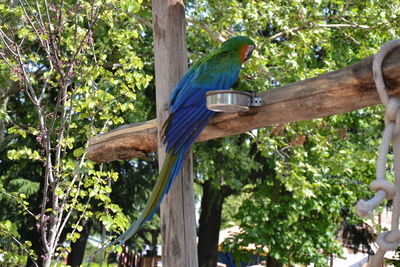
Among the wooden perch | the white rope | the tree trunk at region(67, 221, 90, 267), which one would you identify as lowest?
the tree trunk at region(67, 221, 90, 267)

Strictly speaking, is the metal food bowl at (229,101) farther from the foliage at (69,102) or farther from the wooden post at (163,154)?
the foliage at (69,102)

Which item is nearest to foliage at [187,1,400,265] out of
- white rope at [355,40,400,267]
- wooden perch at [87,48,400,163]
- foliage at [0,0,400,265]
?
foliage at [0,0,400,265]

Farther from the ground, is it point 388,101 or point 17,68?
point 17,68

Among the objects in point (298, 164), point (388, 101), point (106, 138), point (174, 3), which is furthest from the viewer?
point (298, 164)

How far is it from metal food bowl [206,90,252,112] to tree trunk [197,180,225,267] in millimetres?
7866

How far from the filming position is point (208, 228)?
10320mm

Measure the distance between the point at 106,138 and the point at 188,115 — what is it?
2.80 feet

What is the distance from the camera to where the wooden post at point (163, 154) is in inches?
85.4

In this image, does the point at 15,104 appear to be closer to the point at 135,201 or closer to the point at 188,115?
the point at 135,201

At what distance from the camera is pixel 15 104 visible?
809cm

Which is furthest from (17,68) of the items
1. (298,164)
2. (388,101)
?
(298,164)

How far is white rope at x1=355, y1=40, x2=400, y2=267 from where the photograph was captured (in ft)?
4.06

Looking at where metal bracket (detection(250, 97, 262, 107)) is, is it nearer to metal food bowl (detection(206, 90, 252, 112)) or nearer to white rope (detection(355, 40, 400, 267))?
metal food bowl (detection(206, 90, 252, 112))

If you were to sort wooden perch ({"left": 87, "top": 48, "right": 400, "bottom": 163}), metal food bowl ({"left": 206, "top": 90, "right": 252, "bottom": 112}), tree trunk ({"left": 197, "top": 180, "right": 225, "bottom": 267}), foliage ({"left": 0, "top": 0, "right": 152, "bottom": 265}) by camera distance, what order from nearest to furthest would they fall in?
wooden perch ({"left": 87, "top": 48, "right": 400, "bottom": 163})
metal food bowl ({"left": 206, "top": 90, "right": 252, "bottom": 112})
foliage ({"left": 0, "top": 0, "right": 152, "bottom": 265})
tree trunk ({"left": 197, "top": 180, "right": 225, "bottom": 267})
